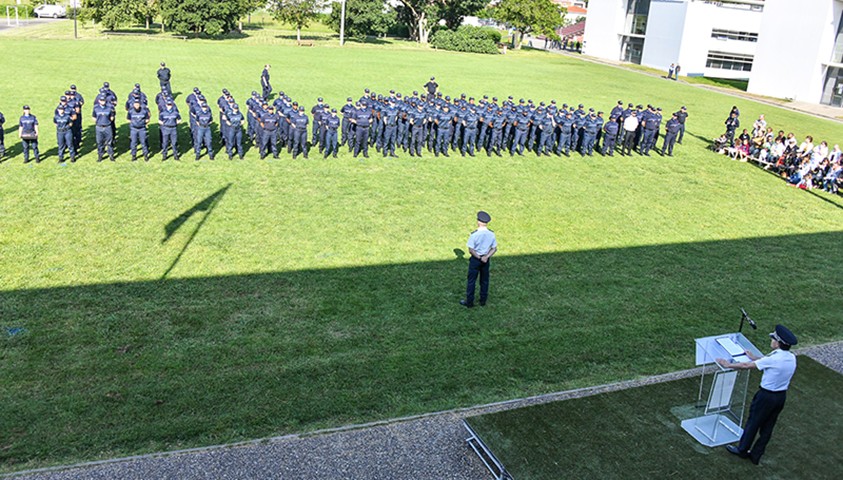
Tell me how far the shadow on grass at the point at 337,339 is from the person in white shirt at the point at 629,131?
9.10 m

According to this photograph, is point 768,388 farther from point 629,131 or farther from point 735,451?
point 629,131

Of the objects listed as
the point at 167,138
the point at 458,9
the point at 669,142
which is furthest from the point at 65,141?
the point at 458,9

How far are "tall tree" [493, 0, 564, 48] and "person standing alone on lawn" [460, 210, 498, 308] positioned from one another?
48.3 metres

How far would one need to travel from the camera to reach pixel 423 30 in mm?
58469

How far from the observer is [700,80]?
47625 mm

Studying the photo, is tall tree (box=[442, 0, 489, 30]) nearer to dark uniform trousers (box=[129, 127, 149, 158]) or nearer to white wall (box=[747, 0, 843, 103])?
white wall (box=[747, 0, 843, 103])

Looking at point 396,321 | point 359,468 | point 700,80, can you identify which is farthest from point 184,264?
point 700,80

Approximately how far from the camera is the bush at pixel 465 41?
180 feet

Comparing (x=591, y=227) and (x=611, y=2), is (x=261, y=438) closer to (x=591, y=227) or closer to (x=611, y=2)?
(x=591, y=227)

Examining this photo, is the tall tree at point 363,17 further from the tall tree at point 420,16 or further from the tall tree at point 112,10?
the tall tree at point 112,10

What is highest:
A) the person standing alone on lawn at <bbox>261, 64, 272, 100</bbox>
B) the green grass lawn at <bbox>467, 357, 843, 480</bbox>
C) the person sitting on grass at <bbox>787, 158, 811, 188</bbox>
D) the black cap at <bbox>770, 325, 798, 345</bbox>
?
the person standing alone on lawn at <bbox>261, 64, 272, 100</bbox>

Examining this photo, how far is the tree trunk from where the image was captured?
5794cm

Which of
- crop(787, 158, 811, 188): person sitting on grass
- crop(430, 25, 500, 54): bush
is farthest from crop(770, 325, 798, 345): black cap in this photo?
crop(430, 25, 500, 54): bush

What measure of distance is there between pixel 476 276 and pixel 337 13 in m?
47.3
